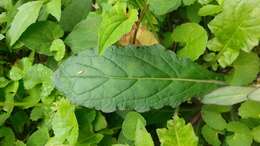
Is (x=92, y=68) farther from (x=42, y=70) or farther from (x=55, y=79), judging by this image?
(x=42, y=70)

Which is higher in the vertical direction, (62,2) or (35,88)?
(62,2)

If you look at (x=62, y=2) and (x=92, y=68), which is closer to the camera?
(x=92, y=68)

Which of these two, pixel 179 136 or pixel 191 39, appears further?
pixel 191 39

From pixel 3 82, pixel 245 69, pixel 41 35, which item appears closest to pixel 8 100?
pixel 3 82

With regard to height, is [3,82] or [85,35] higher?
[85,35]

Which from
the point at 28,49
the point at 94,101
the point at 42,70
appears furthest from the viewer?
the point at 28,49

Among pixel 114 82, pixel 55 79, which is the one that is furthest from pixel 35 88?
pixel 114 82

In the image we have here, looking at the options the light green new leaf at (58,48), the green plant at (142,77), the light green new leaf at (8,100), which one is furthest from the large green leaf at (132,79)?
the light green new leaf at (8,100)

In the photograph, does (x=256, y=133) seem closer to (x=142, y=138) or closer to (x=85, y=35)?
(x=142, y=138)
